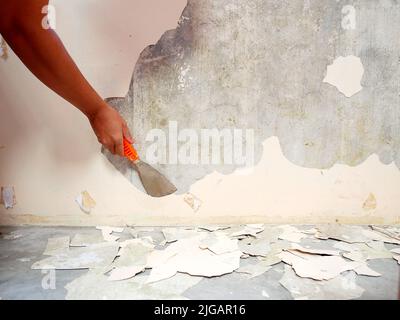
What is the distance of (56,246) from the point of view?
2.24 meters

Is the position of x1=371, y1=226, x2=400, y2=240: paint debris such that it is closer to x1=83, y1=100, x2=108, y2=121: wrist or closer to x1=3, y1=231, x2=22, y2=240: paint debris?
x1=83, y1=100, x2=108, y2=121: wrist

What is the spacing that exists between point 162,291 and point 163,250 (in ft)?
1.61

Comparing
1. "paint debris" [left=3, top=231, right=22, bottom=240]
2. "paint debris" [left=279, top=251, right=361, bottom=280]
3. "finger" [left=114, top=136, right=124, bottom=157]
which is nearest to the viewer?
"paint debris" [left=279, top=251, right=361, bottom=280]

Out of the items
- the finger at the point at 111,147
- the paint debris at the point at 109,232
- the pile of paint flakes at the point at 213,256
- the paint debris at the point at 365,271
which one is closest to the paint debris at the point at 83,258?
the pile of paint flakes at the point at 213,256

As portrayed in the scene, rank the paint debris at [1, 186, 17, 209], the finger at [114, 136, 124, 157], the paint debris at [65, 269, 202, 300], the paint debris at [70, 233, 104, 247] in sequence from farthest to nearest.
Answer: the paint debris at [1, 186, 17, 209] < the finger at [114, 136, 124, 157] < the paint debris at [70, 233, 104, 247] < the paint debris at [65, 269, 202, 300]

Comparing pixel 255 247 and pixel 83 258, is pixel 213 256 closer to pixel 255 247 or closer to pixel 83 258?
pixel 255 247

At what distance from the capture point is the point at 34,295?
5.42 feet

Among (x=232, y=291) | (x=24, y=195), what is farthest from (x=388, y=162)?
(x=24, y=195)

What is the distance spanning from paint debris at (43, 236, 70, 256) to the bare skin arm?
0.69 m

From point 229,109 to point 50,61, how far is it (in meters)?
1.27

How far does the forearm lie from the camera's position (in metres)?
2.31

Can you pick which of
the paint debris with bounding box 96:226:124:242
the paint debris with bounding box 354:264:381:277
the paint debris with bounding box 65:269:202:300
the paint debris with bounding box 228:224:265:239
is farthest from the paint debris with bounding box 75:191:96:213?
the paint debris with bounding box 354:264:381:277

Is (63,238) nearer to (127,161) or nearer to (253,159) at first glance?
(127,161)

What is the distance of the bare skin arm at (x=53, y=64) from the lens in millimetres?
2271
